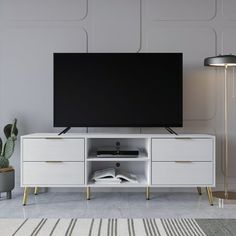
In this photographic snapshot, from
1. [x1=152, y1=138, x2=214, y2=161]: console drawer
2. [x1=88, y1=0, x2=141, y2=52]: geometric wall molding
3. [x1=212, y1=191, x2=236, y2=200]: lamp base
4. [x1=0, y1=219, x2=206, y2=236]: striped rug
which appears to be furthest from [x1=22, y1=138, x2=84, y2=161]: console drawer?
[x1=212, y1=191, x2=236, y2=200]: lamp base

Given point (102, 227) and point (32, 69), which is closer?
point (102, 227)

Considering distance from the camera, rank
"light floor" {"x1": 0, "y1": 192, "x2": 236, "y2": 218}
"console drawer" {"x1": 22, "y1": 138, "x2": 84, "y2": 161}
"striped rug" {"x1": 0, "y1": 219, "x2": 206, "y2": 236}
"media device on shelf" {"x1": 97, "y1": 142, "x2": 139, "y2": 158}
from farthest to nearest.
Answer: "media device on shelf" {"x1": 97, "y1": 142, "x2": 139, "y2": 158} < "console drawer" {"x1": 22, "y1": 138, "x2": 84, "y2": 161} < "light floor" {"x1": 0, "y1": 192, "x2": 236, "y2": 218} < "striped rug" {"x1": 0, "y1": 219, "x2": 206, "y2": 236}

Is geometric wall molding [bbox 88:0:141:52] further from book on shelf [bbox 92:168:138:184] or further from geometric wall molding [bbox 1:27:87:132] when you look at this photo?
book on shelf [bbox 92:168:138:184]

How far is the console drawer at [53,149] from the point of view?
3078 mm

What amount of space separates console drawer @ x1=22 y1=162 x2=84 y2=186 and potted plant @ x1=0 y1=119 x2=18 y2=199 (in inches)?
9.3

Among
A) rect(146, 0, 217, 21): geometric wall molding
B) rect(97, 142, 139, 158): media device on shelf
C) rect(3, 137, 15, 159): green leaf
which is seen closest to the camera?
rect(97, 142, 139, 158): media device on shelf

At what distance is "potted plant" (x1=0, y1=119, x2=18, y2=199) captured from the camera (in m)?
3.21

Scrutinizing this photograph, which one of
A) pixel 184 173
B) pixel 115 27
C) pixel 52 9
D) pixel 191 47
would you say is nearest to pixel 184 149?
pixel 184 173

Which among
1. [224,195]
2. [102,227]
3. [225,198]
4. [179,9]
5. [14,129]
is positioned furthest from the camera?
[179,9]

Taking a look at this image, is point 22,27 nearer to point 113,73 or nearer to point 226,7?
point 113,73

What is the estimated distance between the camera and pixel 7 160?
3.29m

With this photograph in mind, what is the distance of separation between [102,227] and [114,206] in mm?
771

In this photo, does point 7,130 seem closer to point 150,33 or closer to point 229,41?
point 150,33

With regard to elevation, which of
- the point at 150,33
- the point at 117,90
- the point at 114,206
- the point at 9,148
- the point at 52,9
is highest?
the point at 52,9
